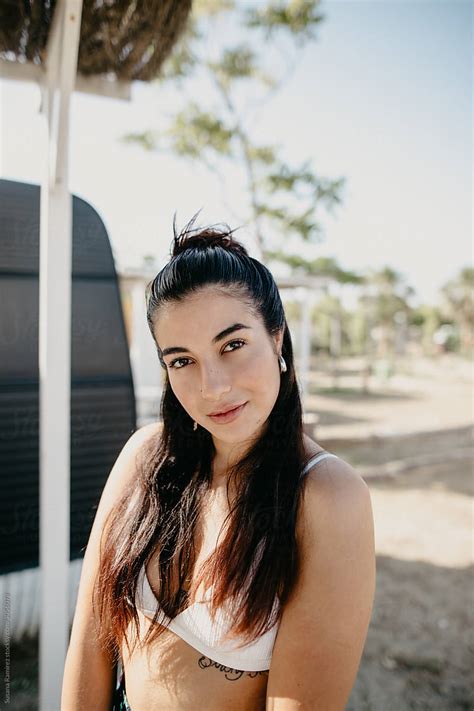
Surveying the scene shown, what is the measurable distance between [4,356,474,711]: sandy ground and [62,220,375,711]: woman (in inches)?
58.6

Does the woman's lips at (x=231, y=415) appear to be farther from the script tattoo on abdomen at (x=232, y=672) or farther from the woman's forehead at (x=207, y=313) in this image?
the script tattoo on abdomen at (x=232, y=672)

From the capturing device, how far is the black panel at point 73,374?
2.24m

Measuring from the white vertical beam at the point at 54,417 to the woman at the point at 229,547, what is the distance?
1.61ft

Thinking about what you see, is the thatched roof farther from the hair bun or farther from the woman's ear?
the woman's ear

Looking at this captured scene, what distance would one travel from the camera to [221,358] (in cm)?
115

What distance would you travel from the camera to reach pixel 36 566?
2.29 m

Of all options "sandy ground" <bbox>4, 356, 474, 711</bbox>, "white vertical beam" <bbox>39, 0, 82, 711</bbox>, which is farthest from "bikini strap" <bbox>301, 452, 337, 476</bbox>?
"sandy ground" <bbox>4, 356, 474, 711</bbox>

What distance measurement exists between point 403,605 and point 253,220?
24.8ft

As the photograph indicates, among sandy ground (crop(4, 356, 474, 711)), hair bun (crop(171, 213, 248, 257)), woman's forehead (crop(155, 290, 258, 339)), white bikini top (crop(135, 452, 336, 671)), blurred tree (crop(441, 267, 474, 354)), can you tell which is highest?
blurred tree (crop(441, 267, 474, 354))

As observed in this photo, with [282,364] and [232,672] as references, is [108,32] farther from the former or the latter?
[232,672]

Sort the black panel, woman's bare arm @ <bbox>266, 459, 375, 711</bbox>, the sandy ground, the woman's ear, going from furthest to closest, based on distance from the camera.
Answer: the sandy ground
the black panel
the woman's ear
woman's bare arm @ <bbox>266, 459, 375, 711</bbox>

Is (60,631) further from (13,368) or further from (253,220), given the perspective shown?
(253,220)

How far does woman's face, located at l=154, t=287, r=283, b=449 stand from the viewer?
114 centimetres

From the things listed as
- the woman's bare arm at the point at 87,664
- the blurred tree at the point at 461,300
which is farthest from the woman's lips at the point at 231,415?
the blurred tree at the point at 461,300
